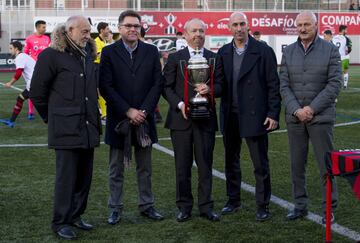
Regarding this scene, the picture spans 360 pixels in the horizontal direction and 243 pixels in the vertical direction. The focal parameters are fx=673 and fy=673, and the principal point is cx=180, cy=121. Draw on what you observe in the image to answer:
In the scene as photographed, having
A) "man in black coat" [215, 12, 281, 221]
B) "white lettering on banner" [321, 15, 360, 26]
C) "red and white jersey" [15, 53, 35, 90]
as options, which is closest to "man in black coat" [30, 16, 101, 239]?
"man in black coat" [215, 12, 281, 221]

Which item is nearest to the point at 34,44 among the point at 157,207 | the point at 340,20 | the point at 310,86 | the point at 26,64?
the point at 26,64

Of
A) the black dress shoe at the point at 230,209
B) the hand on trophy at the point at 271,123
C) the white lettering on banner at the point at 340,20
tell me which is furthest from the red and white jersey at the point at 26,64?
the white lettering on banner at the point at 340,20

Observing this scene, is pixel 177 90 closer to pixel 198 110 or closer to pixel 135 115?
pixel 198 110

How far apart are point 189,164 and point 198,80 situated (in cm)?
86

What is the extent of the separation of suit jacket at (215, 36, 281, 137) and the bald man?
110mm

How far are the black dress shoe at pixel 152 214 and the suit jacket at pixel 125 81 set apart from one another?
0.69 m

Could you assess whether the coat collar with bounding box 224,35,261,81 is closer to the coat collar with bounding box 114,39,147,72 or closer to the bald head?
the coat collar with bounding box 114,39,147,72

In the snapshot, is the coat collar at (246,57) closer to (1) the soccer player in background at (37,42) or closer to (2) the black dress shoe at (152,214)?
(2) the black dress shoe at (152,214)

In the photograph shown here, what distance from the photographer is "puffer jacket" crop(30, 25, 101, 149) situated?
573 centimetres

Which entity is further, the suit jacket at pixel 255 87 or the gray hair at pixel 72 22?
the suit jacket at pixel 255 87

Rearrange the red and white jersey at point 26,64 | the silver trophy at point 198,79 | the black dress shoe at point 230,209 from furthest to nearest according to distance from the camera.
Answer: the red and white jersey at point 26,64, the black dress shoe at point 230,209, the silver trophy at point 198,79

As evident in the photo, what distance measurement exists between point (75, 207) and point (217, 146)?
4824 millimetres

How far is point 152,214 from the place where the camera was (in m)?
6.46

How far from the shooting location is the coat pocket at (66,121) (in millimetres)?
5781
